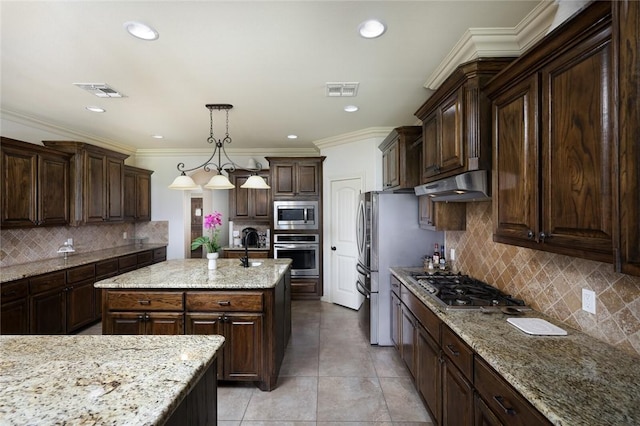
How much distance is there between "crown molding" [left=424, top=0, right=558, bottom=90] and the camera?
5.84 feet

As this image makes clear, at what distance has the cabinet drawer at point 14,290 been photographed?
9.31 ft

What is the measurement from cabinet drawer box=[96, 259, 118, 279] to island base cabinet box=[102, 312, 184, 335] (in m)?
1.84

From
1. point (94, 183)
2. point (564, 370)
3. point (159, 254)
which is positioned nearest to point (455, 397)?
point (564, 370)

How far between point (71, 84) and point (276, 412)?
3.42m

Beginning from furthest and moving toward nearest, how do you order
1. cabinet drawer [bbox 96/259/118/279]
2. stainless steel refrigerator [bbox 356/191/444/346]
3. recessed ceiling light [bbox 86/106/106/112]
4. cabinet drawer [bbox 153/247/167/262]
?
cabinet drawer [bbox 153/247/167/262], cabinet drawer [bbox 96/259/118/279], recessed ceiling light [bbox 86/106/106/112], stainless steel refrigerator [bbox 356/191/444/346]

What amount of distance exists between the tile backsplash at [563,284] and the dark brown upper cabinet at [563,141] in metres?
0.34

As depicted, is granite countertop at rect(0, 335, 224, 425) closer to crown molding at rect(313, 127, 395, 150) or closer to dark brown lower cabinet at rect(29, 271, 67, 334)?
dark brown lower cabinet at rect(29, 271, 67, 334)

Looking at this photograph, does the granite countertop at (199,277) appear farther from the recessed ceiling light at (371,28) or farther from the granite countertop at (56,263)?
the recessed ceiling light at (371,28)

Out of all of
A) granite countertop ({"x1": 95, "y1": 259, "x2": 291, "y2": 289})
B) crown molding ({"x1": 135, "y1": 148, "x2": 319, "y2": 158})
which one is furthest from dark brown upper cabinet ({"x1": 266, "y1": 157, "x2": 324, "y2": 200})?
granite countertop ({"x1": 95, "y1": 259, "x2": 291, "y2": 289})

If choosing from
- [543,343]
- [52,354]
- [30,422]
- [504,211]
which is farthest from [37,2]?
[543,343]

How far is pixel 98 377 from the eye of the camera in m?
1.06

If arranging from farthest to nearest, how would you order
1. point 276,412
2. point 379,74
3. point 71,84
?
point 71,84, point 379,74, point 276,412

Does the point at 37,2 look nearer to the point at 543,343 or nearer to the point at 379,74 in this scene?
the point at 379,74

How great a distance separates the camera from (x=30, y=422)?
823 millimetres
